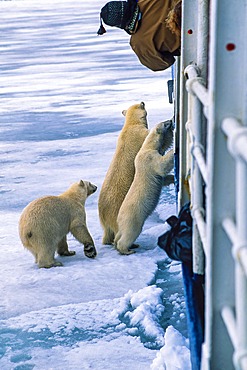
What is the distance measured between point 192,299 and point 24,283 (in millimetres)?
1495

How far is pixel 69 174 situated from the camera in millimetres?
5137

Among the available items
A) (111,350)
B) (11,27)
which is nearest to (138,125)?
(111,350)

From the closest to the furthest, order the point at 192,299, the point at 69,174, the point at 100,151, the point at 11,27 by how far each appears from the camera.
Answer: the point at 192,299 → the point at 69,174 → the point at 100,151 → the point at 11,27

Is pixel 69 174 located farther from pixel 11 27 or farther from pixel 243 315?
pixel 11 27

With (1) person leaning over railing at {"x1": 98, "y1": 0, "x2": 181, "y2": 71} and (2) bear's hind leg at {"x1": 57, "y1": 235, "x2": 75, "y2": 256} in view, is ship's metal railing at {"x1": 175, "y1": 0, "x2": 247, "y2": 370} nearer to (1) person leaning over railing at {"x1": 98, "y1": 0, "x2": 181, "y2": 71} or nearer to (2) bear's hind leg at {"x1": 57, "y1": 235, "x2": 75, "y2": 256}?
(1) person leaning over railing at {"x1": 98, "y1": 0, "x2": 181, "y2": 71}

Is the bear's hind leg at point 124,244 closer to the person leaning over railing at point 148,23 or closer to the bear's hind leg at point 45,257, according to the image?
the bear's hind leg at point 45,257

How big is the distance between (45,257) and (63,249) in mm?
325

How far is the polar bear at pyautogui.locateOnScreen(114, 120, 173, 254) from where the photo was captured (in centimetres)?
337

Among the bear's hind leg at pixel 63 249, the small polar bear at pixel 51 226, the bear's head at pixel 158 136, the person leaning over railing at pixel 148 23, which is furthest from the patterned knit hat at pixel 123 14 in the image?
the bear's hind leg at pixel 63 249

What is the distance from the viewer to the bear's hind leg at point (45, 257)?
10.3 feet

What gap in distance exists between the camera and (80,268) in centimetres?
310

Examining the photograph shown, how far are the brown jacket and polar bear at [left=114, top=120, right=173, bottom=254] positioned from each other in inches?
39.1

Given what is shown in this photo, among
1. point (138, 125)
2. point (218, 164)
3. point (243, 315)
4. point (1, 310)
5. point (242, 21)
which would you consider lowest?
point (1, 310)

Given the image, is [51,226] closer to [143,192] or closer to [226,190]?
[143,192]
